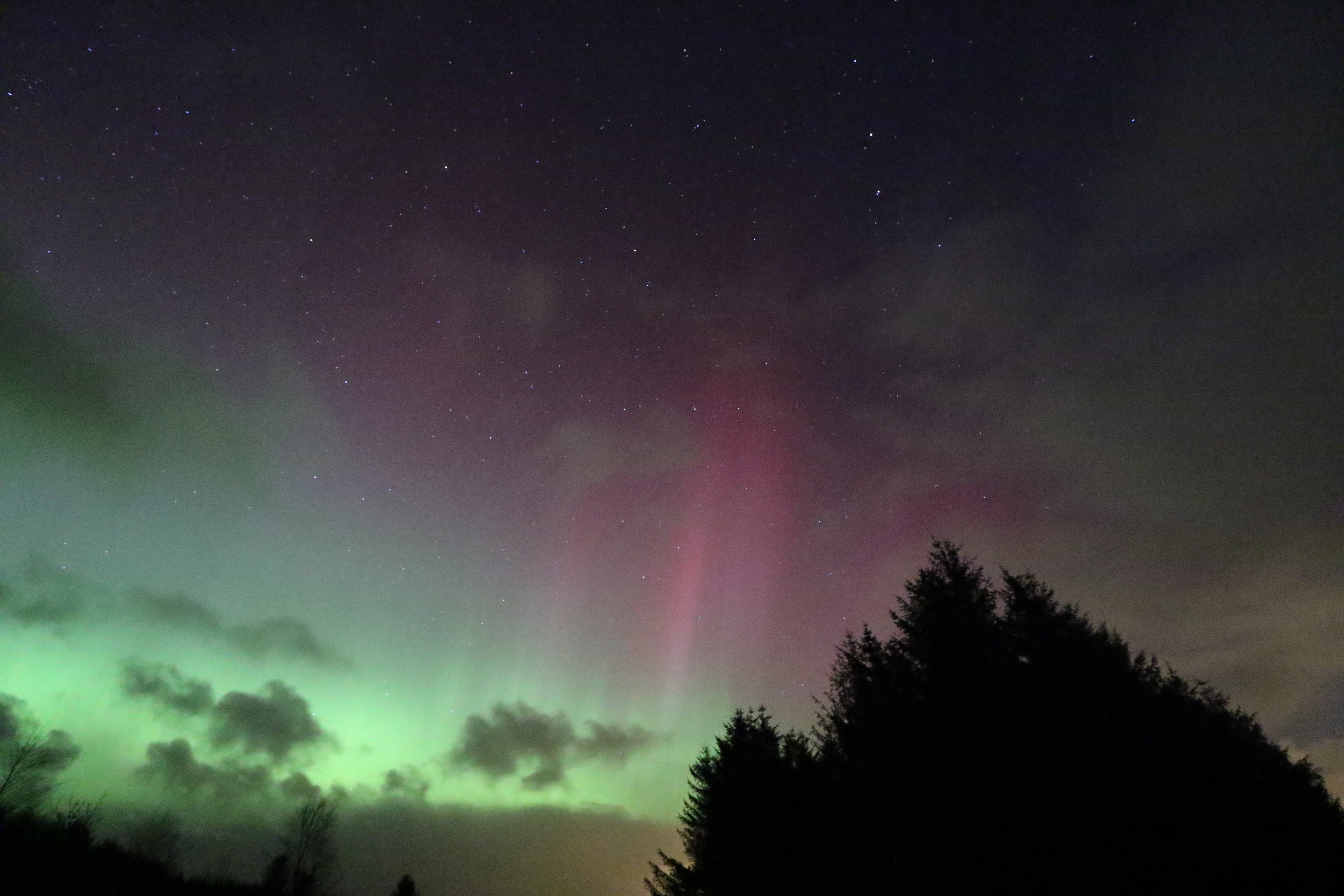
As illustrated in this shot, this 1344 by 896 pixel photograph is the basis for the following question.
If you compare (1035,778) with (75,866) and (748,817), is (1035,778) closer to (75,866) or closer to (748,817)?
(748,817)

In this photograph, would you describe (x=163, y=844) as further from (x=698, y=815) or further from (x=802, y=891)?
(x=802, y=891)

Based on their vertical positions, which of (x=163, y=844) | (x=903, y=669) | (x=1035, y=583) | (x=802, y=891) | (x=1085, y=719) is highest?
(x=1035, y=583)

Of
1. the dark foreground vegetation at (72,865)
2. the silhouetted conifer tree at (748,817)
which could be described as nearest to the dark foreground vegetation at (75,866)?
the dark foreground vegetation at (72,865)

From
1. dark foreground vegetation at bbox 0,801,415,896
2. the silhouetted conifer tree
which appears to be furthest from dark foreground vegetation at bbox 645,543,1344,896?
dark foreground vegetation at bbox 0,801,415,896

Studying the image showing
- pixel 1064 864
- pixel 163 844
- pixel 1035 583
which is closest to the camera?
pixel 1064 864

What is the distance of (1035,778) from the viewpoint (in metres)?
14.2

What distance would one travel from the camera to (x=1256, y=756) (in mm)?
17625

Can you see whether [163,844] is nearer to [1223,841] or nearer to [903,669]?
[903,669]

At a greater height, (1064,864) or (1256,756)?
(1256,756)

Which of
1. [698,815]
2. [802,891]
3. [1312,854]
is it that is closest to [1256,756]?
[1312,854]

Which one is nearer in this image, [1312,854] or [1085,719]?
[1312,854]

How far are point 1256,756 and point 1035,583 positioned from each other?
7870mm

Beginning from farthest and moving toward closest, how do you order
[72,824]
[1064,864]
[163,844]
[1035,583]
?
1. [163,844]
2. [72,824]
3. [1035,583]
4. [1064,864]

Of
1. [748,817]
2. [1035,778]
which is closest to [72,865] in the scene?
[748,817]
